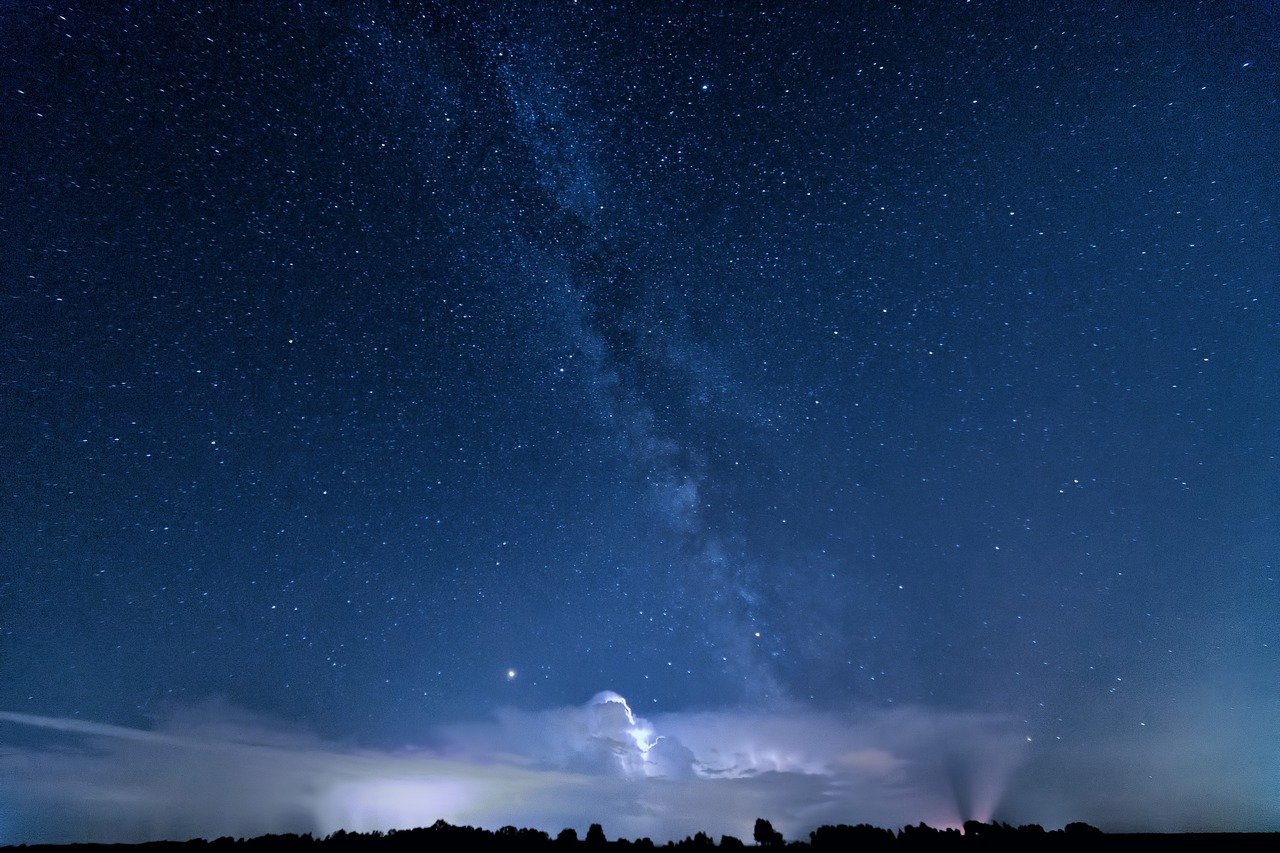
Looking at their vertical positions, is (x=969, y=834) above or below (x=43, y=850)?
above

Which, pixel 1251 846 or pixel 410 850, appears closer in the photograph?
pixel 1251 846

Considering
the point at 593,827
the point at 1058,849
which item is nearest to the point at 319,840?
the point at 593,827

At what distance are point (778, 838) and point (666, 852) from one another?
230 cm

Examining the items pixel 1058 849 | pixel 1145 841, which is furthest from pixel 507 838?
pixel 1145 841

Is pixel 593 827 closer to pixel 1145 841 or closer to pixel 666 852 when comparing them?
pixel 666 852

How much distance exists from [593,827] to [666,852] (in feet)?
5.47

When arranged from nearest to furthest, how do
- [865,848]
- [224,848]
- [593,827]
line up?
[865,848] < [224,848] < [593,827]

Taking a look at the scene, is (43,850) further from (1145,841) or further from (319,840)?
(1145,841)

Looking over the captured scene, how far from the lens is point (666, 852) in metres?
11.8

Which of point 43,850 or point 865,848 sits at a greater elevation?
point 865,848

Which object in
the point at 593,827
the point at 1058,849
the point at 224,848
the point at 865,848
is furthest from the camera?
the point at 593,827

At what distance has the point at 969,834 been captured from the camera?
1170cm

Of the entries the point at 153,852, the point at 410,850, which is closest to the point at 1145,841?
the point at 410,850

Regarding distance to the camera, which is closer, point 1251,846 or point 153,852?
point 1251,846
